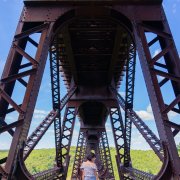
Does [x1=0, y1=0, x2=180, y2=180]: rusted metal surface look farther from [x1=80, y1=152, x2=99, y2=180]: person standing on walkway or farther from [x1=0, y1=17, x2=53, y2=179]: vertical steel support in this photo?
[x1=80, y1=152, x2=99, y2=180]: person standing on walkway

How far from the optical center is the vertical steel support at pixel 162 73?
561 cm

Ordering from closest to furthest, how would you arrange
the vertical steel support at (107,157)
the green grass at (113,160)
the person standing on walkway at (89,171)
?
the person standing on walkway at (89,171), the vertical steel support at (107,157), the green grass at (113,160)

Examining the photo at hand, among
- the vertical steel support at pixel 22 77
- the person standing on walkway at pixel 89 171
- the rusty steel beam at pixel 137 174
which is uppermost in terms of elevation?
the vertical steel support at pixel 22 77

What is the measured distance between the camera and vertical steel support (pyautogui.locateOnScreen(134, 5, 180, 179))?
5.61 metres

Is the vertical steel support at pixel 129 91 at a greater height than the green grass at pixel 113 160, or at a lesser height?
lesser

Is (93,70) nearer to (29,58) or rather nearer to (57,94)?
(57,94)

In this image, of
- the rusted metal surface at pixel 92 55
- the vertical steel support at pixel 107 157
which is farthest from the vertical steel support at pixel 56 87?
the vertical steel support at pixel 107 157

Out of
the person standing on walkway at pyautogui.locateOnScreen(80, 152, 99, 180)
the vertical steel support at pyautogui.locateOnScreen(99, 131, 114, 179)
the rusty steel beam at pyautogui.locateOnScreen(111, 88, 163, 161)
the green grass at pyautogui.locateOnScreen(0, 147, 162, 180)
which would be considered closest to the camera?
the person standing on walkway at pyautogui.locateOnScreen(80, 152, 99, 180)

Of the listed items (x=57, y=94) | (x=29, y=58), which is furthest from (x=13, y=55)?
(x=57, y=94)

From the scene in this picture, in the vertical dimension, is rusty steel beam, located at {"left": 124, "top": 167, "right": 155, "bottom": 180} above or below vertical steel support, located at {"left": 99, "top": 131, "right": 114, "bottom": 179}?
below

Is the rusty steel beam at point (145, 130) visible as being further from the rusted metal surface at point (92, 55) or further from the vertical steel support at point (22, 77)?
the vertical steel support at point (22, 77)

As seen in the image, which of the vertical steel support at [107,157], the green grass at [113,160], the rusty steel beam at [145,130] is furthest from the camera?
the green grass at [113,160]

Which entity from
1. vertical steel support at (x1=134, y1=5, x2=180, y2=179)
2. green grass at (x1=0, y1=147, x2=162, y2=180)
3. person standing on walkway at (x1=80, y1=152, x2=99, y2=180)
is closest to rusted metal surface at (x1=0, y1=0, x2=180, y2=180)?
vertical steel support at (x1=134, y1=5, x2=180, y2=179)

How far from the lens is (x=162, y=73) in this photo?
6375 millimetres
